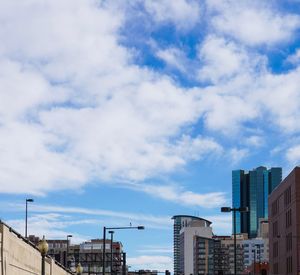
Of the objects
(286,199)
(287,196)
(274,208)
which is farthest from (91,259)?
(274,208)

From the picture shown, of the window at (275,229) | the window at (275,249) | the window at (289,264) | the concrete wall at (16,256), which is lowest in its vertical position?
the concrete wall at (16,256)

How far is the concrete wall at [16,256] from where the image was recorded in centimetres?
2958

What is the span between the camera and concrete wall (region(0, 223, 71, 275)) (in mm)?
29578

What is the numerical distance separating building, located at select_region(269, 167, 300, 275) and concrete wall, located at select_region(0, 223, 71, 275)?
8560 cm

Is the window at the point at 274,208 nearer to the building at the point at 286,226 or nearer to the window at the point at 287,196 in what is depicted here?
the building at the point at 286,226

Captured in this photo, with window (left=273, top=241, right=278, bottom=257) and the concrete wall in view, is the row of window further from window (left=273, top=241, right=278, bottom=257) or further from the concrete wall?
the concrete wall

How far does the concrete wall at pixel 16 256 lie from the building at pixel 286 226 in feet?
281

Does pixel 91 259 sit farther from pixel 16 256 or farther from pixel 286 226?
pixel 16 256

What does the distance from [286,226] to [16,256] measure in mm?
106323

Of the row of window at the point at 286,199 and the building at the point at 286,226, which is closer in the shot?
the building at the point at 286,226

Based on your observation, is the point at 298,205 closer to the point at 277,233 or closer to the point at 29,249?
the point at 277,233

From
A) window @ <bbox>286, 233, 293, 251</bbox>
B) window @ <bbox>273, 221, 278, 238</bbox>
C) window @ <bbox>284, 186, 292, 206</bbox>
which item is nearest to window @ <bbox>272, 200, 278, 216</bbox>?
window @ <bbox>273, 221, 278, 238</bbox>

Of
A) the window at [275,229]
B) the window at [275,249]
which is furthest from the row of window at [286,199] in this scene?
the window at [275,249]

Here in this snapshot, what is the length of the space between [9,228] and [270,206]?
129313 mm
